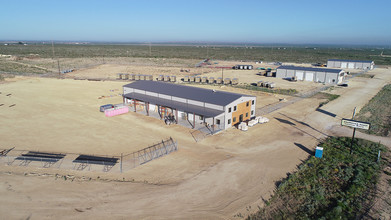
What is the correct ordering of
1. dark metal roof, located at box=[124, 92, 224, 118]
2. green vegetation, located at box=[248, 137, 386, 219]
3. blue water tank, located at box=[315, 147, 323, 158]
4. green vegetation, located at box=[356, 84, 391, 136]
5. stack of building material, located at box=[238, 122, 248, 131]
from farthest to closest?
green vegetation, located at box=[356, 84, 391, 136] → stack of building material, located at box=[238, 122, 248, 131] → dark metal roof, located at box=[124, 92, 224, 118] → blue water tank, located at box=[315, 147, 323, 158] → green vegetation, located at box=[248, 137, 386, 219]

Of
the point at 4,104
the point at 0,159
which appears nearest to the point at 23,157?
the point at 0,159

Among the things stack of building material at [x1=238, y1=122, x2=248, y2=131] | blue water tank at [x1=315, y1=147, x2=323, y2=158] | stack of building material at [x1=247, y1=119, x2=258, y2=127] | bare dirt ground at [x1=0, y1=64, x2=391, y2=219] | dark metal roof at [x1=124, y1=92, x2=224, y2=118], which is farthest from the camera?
stack of building material at [x1=247, y1=119, x2=258, y2=127]

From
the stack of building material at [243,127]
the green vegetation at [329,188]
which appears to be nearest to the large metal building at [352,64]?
the green vegetation at [329,188]

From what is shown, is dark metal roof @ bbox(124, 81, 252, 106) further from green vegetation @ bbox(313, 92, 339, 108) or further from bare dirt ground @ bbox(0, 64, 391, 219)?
green vegetation @ bbox(313, 92, 339, 108)

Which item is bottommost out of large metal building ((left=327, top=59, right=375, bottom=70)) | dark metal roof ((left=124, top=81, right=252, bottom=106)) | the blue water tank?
the blue water tank

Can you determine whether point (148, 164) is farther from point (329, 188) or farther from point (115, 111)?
point (115, 111)

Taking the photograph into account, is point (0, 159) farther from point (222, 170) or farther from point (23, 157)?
point (222, 170)

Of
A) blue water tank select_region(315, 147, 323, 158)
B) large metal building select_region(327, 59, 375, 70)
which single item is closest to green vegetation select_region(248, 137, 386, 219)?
blue water tank select_region(315, 147, 323, 158)

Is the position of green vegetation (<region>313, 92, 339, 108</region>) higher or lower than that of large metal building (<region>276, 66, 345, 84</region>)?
lower
